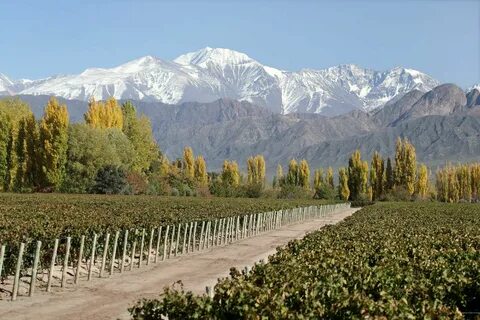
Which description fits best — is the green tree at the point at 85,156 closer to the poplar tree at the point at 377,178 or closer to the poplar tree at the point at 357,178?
the poplar tree at the point at 357,178

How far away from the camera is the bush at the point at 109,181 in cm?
8069

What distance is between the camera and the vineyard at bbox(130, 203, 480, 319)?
29.1 ft

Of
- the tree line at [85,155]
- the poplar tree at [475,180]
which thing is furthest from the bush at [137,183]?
the poplar tree at [475,180]

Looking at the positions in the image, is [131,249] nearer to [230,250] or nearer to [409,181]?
[230,250]

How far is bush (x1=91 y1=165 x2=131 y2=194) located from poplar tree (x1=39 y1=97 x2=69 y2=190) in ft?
15.8

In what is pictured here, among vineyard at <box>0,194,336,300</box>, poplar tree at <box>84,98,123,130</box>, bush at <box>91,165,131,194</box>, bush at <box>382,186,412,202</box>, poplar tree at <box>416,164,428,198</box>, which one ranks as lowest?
vineyard at <box>0,194,336,300</box>

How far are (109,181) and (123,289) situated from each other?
204ft

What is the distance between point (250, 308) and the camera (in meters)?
8.64

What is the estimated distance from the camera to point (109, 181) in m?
81.1

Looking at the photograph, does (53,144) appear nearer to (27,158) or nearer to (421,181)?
(27,158)

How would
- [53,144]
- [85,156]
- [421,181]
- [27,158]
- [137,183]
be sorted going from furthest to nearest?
[421,181]
[137,183]
[85,156]
[27,158]
[53,144]

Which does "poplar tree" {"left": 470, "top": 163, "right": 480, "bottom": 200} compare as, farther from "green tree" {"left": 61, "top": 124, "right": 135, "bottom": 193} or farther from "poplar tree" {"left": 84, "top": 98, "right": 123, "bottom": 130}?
"green tree" {"left": 61, "top": 124, "right": 135, "bottom": 193}

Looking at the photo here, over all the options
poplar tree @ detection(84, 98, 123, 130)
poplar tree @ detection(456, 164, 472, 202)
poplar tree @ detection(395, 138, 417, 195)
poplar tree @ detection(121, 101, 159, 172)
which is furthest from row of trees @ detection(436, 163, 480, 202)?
A: poplar tree @ detection(84, 98, 123, 130)

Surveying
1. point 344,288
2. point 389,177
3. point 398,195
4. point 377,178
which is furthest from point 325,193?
point 344,288
